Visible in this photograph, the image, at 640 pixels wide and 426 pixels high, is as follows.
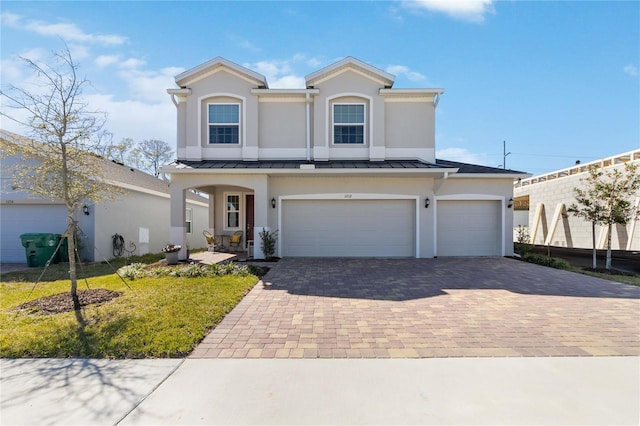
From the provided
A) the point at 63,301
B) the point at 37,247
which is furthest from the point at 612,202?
the point at 37,247

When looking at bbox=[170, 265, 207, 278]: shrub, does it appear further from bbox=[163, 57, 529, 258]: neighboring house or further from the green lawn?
bbox=[163, 57, 529, 258]: neighboring house

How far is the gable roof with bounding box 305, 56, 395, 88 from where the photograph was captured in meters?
12.4

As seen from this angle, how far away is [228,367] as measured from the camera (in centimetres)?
350

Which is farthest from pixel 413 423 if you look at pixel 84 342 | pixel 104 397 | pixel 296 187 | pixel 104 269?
pixel 104 269

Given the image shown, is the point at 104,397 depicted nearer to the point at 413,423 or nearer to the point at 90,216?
the point at 413,423

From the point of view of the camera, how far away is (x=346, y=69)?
12562 millimetres

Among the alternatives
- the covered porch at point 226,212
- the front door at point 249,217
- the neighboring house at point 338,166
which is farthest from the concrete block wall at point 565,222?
the front door at point 249,217

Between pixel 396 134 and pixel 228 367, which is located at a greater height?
pixel 396 134

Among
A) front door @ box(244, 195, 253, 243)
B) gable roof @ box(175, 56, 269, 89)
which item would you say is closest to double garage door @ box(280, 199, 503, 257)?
front door @ box(244, 195, 253, 243)

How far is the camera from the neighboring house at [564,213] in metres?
13.5

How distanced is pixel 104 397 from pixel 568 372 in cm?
477

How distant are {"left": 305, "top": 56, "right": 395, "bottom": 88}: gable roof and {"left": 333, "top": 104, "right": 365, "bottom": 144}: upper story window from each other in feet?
3.97

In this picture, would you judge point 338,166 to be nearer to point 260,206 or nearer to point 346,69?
point 260,206

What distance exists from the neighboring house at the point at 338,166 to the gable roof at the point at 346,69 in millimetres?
40
